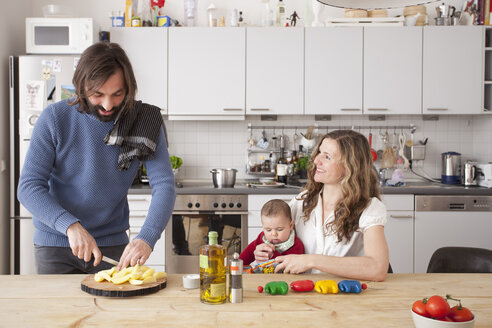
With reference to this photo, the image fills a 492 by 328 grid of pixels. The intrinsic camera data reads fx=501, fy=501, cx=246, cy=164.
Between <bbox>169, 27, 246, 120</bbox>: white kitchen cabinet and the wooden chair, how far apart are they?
2.14 m

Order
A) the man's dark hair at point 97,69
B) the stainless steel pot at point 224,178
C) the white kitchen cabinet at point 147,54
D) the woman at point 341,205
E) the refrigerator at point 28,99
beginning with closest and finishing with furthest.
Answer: the man's dark hair at point 97,69, the woman at point 341,205, the refrigerator at point 28,99, the stainless steel pot at point 224,178, the white kitchen cabinet at point 147,54

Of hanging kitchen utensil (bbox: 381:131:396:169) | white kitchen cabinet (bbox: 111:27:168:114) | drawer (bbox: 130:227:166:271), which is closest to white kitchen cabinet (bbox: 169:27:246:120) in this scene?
white kitchen cabinet (bbox: 111:27:168:114)

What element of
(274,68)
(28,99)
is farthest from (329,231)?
(28,99)

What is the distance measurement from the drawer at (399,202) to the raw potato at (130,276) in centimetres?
245

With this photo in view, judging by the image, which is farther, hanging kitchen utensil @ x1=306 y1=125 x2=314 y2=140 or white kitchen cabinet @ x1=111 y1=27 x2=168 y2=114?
hanging kitchen utensil @ x1=306 y1=125 x2=314 y2=140

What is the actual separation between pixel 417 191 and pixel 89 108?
2596 mm

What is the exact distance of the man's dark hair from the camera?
5.57 feet

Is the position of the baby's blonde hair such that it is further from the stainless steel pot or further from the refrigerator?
the refrigerator

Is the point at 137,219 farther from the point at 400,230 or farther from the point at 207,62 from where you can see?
the point at 400,230

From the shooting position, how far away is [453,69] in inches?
154

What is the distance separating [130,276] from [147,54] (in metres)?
2.65

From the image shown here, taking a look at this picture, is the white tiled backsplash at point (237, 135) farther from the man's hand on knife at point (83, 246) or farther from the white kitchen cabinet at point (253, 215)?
the man's hand on knife at point (83, 246)

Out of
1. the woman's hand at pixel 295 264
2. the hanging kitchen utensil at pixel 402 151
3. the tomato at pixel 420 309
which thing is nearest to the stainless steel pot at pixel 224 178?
the hanging kitchen utensil at pixel 402 151

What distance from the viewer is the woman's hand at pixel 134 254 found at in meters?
1.63
